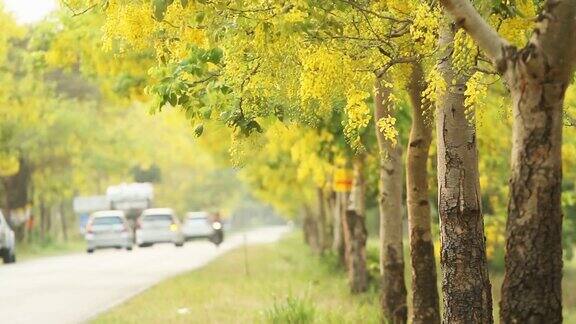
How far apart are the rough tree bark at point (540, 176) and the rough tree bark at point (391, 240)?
7.79 metres

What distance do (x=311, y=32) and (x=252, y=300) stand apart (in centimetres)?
1153

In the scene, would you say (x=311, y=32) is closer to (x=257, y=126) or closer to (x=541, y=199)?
(x=257, y=126)

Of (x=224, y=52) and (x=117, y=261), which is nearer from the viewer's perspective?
(x=224, y=52)

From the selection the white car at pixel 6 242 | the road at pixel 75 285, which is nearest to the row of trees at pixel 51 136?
the road at pixel 75 285

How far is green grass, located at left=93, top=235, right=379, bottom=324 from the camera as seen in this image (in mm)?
15367

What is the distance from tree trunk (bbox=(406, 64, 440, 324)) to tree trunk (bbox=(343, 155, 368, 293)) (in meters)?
9.71

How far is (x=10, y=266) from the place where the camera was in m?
34.9

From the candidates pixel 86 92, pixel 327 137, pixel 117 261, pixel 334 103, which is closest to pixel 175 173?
pixel 86 92

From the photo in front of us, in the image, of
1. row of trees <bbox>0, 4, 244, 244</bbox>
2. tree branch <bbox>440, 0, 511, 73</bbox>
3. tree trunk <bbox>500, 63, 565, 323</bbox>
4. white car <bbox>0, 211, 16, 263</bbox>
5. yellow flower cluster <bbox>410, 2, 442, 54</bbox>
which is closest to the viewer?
tree trunk <bbox>500, 63, 565, 323</bbox>

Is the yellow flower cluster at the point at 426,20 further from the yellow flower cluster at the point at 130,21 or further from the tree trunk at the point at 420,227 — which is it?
the tree trunk at the point at 420,227

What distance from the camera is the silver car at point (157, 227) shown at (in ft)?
162

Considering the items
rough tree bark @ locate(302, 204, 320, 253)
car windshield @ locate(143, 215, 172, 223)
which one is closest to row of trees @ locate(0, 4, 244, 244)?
car windshield @ locate(143, 215, 172, 223)

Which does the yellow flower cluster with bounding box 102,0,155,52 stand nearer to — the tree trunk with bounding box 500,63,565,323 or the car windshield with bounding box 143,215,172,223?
the tree trunk with bounding box 500,63,565,323

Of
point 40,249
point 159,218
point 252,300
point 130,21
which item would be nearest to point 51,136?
point 40,249
